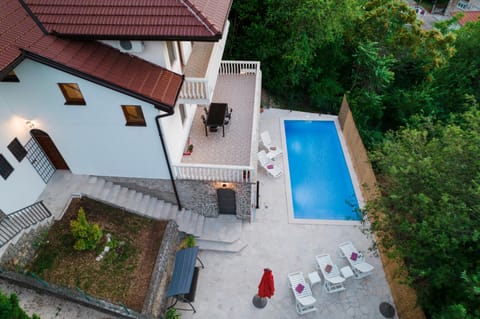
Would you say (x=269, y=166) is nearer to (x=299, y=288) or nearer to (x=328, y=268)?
(x=328, y=268)

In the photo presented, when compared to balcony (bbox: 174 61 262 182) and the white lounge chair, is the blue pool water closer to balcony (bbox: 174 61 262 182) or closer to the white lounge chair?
the white lounge chair

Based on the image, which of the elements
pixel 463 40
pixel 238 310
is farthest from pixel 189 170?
pixel 463 40

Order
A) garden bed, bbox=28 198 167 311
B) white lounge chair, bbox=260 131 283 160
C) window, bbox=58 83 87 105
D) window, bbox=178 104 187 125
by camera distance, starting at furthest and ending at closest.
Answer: white lounge chair, bbox=260 131 283 160
window, bbox=178 104 187 125
garden bed, bbox=28 198 167 311
window, bbox=58 83 87 105

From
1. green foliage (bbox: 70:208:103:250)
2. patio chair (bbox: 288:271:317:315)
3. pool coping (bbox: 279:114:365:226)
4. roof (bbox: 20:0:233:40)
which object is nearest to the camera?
roof (bbox: 20:0:233:40)

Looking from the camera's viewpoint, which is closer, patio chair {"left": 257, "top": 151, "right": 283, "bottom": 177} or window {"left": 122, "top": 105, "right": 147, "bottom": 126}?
window {"left": 122, "top": 105, "right": 147, "bottom": 126}

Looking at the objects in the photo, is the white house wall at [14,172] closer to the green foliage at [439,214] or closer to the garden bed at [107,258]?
the garden bed at [107,258]

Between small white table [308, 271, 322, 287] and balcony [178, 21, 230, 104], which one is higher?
balcony [178, 21, 230, 104]

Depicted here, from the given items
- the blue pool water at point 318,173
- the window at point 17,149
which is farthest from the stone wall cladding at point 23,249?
the blue pool water at point 318,173

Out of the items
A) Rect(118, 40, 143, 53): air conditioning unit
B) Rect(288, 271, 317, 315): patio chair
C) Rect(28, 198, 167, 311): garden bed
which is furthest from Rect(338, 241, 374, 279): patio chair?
Rect(118, 40, 143, 53): air conditioning unit
